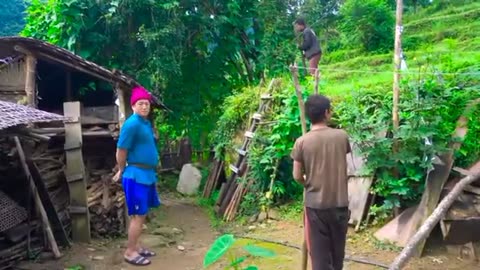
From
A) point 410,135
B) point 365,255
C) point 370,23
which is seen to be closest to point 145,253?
point 365,255

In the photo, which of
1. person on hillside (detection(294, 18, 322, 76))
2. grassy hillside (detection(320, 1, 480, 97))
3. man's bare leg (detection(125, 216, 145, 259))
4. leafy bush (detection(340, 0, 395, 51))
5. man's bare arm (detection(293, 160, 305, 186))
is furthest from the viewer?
leafy bush (detection(340, 0, 395, 51))

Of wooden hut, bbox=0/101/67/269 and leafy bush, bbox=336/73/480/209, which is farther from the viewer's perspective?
leafy bush, bbox=336/73/480/209

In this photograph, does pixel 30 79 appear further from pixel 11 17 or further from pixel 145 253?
pixel 11 17

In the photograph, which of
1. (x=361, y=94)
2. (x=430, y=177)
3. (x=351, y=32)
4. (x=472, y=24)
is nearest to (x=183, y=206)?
(x=361, y=94)

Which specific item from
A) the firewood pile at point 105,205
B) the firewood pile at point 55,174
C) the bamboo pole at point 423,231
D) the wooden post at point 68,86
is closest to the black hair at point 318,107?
the bamboo pole at point 423,231

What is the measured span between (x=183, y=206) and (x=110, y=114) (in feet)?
10.2

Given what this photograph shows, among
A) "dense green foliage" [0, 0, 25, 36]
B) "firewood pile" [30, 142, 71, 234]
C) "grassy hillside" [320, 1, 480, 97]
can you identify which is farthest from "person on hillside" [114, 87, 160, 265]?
"dense green foliage" [0, 0, 25, 36]

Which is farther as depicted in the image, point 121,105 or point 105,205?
point 121,105

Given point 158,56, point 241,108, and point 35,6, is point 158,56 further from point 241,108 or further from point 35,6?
point 35,6

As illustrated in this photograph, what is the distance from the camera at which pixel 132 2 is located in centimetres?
987

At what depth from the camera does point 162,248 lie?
22.1 ft

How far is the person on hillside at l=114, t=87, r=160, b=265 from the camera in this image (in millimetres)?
5348

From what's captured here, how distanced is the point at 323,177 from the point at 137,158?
2413 millimetres

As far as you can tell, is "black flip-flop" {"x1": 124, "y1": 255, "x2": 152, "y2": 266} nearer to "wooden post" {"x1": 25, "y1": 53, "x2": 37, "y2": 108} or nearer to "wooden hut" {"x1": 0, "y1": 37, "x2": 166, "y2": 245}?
"wooden hut" {"x1": 0, "y1": 37, "x2": 166, "y2": 245}
